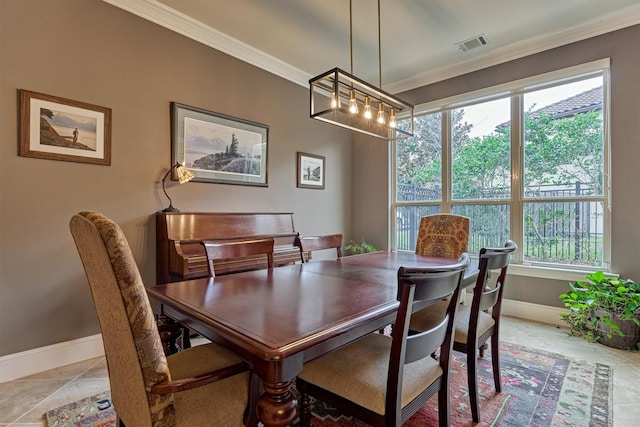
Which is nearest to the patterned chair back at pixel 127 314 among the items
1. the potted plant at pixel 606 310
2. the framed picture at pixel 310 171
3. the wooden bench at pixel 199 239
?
the wooden bench at pixel 199 239

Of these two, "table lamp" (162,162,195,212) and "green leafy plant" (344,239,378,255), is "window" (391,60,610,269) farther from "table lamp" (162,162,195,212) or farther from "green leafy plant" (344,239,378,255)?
"table lamp" (162,162,195,212)

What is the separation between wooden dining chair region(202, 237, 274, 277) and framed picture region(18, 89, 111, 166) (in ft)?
4.24

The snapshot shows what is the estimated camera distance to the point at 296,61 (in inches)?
144

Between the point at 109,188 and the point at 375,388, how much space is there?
2474mm

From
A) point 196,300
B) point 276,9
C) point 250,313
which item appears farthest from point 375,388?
point 276,9

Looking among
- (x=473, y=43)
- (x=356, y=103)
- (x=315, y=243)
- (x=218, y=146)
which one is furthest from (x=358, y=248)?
(x=473, y=43)

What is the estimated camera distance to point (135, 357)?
0.85 meters

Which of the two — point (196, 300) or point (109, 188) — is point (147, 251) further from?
point (196, 300)

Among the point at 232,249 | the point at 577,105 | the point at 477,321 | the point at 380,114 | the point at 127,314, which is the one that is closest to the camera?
the point at 127,314

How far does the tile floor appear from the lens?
5.58 feet

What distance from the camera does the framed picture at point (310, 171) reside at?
403 centimetres

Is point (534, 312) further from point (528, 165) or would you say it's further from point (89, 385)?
point (89, 385)

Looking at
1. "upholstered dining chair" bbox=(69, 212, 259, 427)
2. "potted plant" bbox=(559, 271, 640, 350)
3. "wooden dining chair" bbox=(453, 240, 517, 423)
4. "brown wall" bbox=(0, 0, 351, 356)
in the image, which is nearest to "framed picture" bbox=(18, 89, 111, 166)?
"brown wall" bbox=(0, 0, 351, 356)

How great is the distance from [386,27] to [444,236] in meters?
2.07
